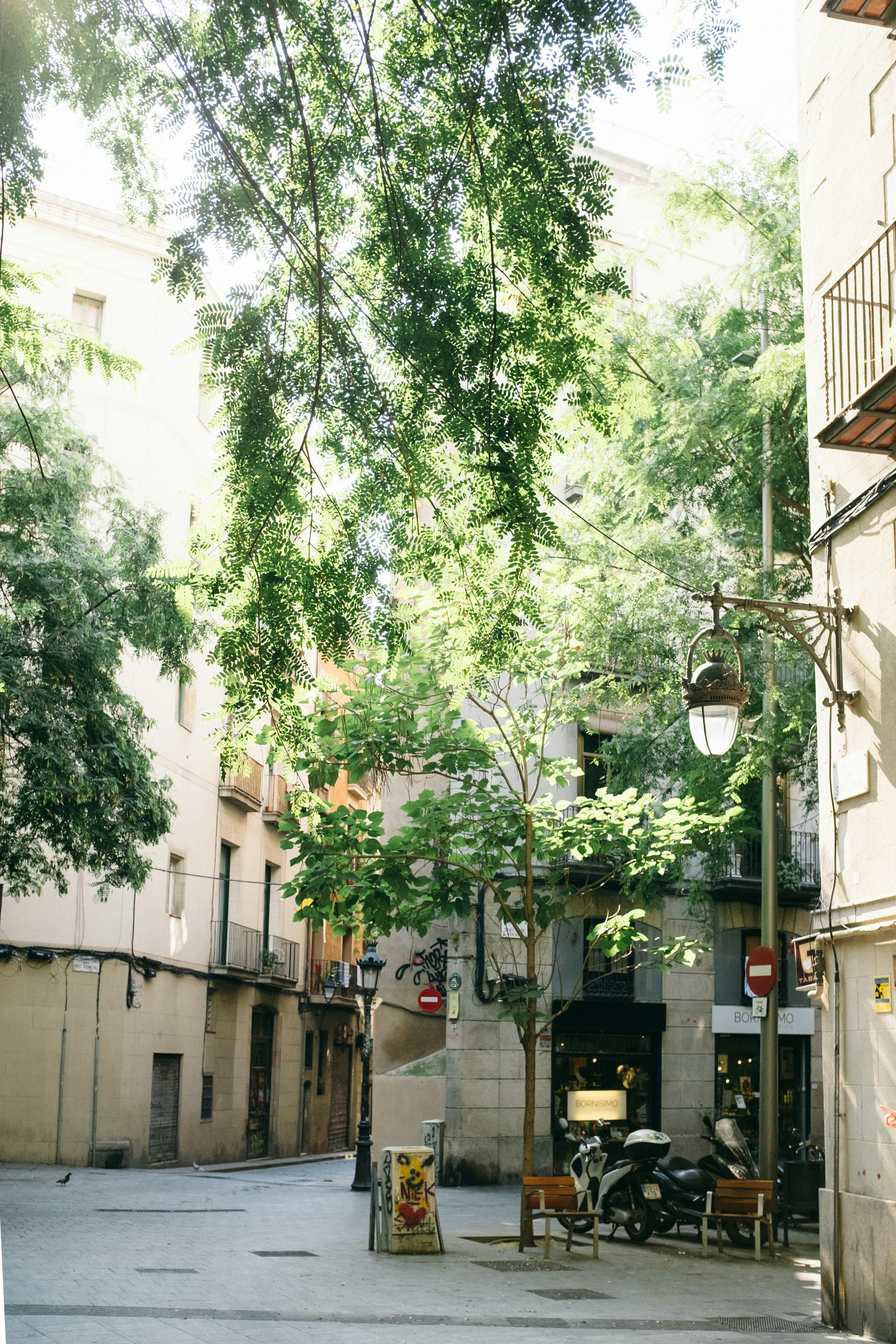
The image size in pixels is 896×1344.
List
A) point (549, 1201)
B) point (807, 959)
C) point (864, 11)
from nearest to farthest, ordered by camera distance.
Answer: point (864, 11), point (807, 959), point (549, 1201)

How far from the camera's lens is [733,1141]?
50.5 ft

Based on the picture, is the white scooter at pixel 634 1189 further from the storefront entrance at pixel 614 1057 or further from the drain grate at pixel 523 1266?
the storefront entrance at pixel 614 1057

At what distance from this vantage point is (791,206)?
15750 millimetres

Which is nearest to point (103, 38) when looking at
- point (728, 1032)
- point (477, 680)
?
point (477, 680)

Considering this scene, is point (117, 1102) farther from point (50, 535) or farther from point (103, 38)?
point (103, 38)

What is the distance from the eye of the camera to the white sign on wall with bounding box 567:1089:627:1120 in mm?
18297

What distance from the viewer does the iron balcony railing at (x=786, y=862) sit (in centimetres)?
2292

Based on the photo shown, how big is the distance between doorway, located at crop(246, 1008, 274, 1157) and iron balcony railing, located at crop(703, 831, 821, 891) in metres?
13.3

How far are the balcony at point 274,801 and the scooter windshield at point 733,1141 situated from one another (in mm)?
19239

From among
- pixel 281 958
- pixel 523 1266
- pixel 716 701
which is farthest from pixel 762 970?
pixel 281 958

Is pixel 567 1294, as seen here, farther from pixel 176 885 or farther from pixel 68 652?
pixel 176 885

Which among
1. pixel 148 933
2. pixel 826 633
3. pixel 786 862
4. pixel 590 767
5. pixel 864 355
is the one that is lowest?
pixel 148 933

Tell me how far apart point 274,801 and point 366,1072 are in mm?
15071

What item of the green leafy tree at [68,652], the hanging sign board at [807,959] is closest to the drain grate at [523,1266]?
the hanging sign board at [807,959]
